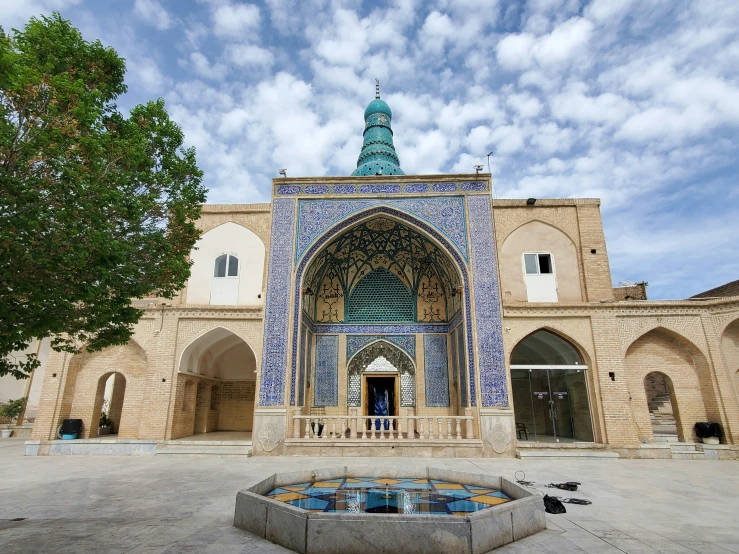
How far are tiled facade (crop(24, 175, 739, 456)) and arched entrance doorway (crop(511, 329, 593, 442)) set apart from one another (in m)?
0.32

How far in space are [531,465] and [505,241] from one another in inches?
207

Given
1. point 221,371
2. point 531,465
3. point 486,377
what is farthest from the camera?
point 221,371

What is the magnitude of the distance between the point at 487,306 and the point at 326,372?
183 inches

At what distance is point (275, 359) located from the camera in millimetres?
9805

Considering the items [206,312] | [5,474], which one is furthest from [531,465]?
[5,474]

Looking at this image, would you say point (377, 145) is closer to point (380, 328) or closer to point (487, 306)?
point (380, 328)

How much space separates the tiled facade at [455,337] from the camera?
968 cm

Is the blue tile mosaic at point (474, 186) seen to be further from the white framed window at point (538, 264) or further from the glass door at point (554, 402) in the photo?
the glass door at point (554, 402)

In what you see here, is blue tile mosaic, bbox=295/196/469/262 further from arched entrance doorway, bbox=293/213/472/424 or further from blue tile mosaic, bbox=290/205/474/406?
arched entrance doorway, bbox=293/213/472/424

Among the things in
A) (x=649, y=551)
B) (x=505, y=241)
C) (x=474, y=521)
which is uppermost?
(x=505, y=241)

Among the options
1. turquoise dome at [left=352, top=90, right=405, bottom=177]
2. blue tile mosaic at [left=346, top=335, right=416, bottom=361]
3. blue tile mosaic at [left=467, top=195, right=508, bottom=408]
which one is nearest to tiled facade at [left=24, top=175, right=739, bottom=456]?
blue tile mosaic at [left=467, top=195, right=508, bottom=408]

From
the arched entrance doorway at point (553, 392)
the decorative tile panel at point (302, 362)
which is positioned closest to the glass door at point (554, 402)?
the arched entrance doorway at point (553, 392)

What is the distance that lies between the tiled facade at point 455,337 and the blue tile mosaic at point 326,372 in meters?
0.06

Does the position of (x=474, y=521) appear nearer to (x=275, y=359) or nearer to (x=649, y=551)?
(x=649, y=551)
